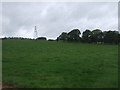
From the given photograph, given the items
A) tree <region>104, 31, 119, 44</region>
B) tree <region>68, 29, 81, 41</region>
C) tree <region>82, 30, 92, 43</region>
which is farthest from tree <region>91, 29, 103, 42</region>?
tree <region>68, 29, 81, 41</region>

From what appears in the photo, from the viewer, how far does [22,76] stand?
14.1 metres

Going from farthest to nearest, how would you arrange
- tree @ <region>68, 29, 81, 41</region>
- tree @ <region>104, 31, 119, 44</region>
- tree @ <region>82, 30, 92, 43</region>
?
1. tree @ <region>68, 29, 81, 41</region>
2. tree @ <region>82, 30, 92, 43</region>
3. tree @ <region>104, 31, 119, 44</region>

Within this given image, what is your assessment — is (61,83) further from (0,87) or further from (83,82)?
(0,87)

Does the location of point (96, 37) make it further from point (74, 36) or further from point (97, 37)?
point (74, 36)

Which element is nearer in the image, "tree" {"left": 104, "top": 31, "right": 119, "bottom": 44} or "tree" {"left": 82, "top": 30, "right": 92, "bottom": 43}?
"tree" {"left": 104, "top": 31, "right": 119, "bottom": 44}

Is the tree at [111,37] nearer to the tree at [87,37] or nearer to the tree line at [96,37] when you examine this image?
the tree line at [96,37]

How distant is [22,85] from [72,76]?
3.51m

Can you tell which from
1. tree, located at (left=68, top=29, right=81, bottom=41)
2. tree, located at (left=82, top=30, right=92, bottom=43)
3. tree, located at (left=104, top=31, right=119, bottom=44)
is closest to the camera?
tree, located at (left=104, top=31, right=119, bottom=44)

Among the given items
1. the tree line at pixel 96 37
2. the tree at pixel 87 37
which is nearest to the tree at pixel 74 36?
the tree line at pixel 96 37

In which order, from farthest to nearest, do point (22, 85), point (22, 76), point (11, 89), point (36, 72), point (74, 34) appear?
point (74, 34)
point (36, 72)
point (22, 76)
point (22, 85)
point (11, 89)

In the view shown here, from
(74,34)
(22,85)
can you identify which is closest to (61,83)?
(22,85)

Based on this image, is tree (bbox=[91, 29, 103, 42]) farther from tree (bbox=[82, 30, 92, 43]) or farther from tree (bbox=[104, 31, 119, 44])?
Result: tree (bbox=[104, 31, 119, 44])

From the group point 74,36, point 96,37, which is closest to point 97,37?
point 96,37

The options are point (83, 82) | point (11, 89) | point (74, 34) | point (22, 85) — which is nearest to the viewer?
point (11, 89)
